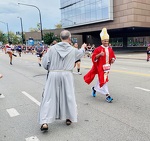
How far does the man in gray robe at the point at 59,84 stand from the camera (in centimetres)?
407

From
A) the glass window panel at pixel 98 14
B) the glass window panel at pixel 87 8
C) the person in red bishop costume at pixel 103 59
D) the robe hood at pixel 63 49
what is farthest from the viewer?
the glass window panel at pixel 87 8

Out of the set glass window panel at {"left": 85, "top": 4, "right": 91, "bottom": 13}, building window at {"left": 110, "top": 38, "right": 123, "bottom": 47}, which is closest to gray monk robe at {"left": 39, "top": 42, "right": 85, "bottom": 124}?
glass window panel at {"left": 85, "top": 4, "right": 91, "bottom": 13}

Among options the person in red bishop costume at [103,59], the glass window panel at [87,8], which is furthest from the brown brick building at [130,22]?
the person in red bishop costume at [103,59]

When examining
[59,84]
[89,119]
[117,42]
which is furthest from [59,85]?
[117,42]

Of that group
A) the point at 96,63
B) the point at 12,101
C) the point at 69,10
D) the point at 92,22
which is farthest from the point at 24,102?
the point at 69,10

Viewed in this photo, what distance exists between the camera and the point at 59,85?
4.17 metres

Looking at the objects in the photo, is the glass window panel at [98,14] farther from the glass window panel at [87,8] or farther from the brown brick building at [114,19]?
the glass window panel at [87,8]

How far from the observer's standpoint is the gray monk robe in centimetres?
408

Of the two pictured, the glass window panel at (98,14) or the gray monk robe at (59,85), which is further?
the glass window panel at (98,14)

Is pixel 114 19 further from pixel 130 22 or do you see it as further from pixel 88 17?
pixel 88 17

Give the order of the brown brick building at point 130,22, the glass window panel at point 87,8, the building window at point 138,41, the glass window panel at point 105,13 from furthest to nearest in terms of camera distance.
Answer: the glass window panel at point 87,8, the building window at point 138,41, the glass window panel at point 105,13, the brown brick building at point 130,22

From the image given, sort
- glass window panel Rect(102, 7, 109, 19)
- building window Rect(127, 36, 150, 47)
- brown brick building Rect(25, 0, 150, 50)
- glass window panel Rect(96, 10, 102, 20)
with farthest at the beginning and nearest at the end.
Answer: building window Rect(127, 36, 150, 47)
glass window panel Rect(96, 10, 102, 20)
glass window panel Rect(102, 7, 109, 19)
brown brick building Rect(25, 0, 150, 50)

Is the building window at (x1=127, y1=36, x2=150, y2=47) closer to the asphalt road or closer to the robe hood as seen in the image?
the asphalt road

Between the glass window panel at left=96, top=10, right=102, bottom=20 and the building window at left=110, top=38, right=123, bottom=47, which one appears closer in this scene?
the glass window panel at left=96, top=10, right=102, bottom=20
